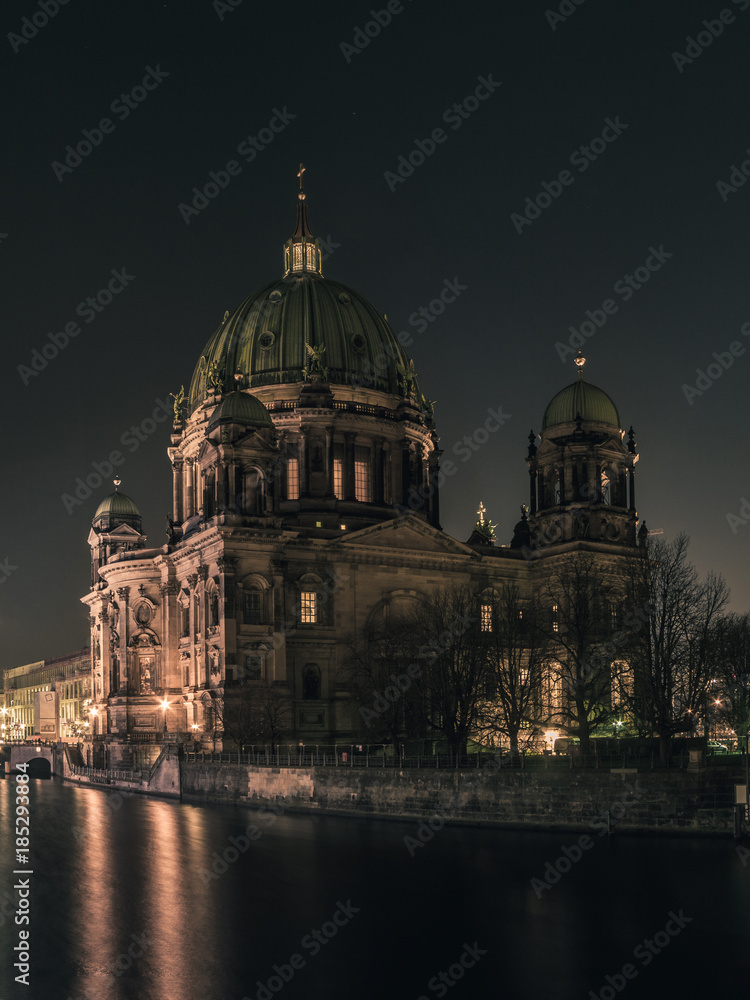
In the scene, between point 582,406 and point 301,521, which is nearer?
point 301,521

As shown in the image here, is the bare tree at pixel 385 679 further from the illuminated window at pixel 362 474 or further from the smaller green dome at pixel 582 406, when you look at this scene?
the smaller green dome at pixel 582 406

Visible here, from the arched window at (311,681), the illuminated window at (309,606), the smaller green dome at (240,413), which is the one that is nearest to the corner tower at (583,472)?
the illuminated window at (309,606)

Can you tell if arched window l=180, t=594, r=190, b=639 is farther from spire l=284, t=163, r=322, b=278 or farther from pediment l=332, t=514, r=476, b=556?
spire l=284, t=163, r=322, b=278

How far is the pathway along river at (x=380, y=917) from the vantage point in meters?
27.5

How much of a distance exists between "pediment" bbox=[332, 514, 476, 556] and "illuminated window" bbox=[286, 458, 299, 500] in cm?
1055

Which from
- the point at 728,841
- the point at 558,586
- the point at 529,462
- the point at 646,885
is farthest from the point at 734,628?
the point at 646,885

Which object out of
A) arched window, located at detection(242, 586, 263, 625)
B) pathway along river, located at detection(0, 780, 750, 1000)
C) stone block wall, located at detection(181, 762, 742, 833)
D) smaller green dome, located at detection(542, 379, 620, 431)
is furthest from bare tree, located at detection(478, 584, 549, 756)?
pathway along river, located at detection(0, 780, 750, 1000)

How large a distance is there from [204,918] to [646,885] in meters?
14.2

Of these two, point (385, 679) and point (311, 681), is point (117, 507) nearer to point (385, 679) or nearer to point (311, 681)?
point (311, 681)

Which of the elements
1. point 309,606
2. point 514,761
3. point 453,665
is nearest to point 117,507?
point 309,606

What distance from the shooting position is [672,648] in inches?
2569

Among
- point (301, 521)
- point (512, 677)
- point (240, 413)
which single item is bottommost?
point (512, 677)

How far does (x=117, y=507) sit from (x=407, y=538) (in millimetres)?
41436

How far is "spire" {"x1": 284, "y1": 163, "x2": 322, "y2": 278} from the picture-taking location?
12225 cm
